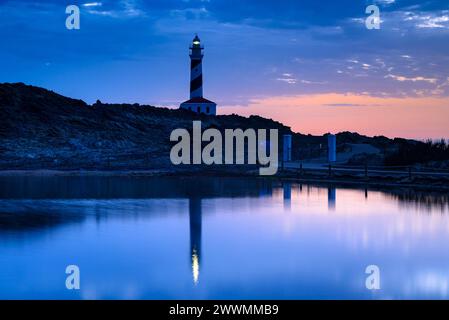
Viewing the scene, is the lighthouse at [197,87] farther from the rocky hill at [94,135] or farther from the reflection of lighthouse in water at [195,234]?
the reflection of lighthouse in water at [195,234]

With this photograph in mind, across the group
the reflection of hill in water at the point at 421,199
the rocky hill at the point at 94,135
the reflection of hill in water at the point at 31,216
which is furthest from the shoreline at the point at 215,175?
the reflection of hill in water at the point at 31,216

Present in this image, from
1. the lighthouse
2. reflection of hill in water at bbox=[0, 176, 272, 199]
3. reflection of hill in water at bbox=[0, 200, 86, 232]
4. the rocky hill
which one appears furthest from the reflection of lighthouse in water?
the lighthouse

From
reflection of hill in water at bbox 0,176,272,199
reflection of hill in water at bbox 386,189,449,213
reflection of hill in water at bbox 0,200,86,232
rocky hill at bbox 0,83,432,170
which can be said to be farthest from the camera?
rocky hill at bbox 0,83,432,170

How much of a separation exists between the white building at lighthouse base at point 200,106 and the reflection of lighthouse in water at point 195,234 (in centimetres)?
3970

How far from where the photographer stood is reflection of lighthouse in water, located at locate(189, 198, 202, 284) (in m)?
8.89

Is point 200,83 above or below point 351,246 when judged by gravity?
above

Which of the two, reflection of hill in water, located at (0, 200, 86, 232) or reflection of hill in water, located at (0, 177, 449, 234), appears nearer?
reflection of hill in water, located at (0, 200, 86, 232)

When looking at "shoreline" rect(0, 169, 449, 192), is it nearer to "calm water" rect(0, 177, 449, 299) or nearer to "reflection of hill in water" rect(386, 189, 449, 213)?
"reflection of hill in water" rect(386, 189, 449, 213)

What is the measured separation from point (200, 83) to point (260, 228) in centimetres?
4532

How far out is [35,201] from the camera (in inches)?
663

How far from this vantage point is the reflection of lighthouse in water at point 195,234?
350 inches
